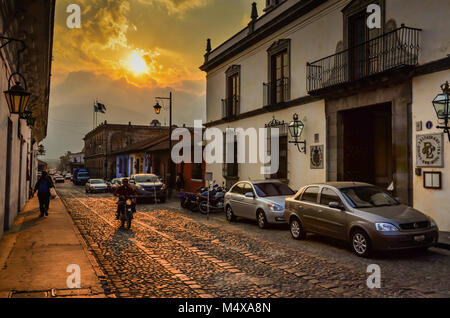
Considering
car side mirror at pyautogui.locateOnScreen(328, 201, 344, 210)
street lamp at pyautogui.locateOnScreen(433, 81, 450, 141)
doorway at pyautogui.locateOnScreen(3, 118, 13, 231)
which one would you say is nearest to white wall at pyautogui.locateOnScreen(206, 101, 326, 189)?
street lamp at pyautogui.locateOnScreen(433, 81, 450, 141)

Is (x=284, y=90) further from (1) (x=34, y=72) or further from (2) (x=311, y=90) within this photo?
(1) (x=34, y=72)

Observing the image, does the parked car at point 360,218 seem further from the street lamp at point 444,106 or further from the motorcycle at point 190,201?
the motorcycle at point 190,201

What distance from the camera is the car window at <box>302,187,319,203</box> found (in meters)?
9.64

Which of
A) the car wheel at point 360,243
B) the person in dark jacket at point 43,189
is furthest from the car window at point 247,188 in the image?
the person in dark jacket at point 43,189

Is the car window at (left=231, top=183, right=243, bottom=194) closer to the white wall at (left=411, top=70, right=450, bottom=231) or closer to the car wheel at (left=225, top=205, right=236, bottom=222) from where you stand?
the car wheel at (left=225, top=205, right=236, bottom=222)

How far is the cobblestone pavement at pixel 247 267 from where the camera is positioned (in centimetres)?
563

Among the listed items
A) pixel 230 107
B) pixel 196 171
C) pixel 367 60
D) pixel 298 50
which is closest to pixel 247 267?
pixel 367 60

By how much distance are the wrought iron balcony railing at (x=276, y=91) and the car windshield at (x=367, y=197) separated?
928cm

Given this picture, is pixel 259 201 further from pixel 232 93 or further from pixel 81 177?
pixel 81 177

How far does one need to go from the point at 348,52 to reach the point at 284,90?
432 centimetres

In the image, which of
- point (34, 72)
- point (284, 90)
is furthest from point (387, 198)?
point (34, 72)

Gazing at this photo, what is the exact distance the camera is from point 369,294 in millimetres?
5371

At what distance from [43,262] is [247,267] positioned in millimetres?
3935

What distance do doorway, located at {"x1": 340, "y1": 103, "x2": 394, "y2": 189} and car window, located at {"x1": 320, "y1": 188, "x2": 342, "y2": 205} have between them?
5.51 metres
